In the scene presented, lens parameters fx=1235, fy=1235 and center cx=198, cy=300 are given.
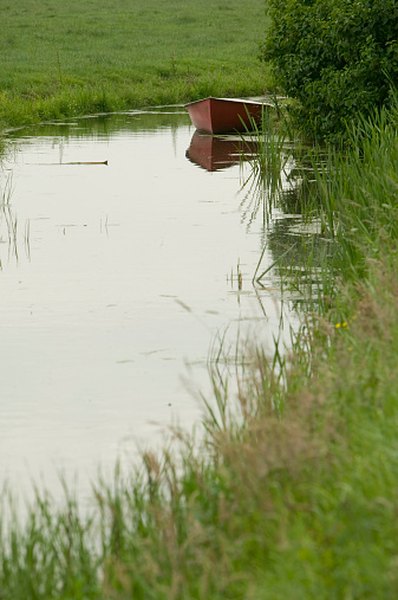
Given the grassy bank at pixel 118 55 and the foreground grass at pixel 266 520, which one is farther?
the grassy bank at pixel 118 55

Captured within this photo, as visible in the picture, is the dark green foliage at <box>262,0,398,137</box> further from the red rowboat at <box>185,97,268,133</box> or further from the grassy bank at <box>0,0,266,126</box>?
the grassy bank at <box>0,0,266,126</box>

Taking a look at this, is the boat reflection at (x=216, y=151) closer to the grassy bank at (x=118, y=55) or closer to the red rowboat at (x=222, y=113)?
the red rowboat at (x=222, y=113)

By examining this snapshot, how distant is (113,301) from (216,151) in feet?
29.8

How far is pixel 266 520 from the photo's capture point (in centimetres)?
370

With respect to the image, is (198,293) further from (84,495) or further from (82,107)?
(82,107)

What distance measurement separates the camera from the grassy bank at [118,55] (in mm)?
22469

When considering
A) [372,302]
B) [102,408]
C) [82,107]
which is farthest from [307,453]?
[82,107]

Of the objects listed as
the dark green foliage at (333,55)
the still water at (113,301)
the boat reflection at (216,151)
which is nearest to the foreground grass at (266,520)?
the still water at (113,301)

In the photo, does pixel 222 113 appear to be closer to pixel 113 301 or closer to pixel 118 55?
pixel 113 301

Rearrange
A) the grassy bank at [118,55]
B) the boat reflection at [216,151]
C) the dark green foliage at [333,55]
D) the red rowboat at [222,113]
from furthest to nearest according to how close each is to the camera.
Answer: the grassy bank at [118,55], the red rowboat at [222,113], the boat reflection at [216,151], the dark green foliage at [333,55]

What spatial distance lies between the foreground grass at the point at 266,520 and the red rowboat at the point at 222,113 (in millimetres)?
13733

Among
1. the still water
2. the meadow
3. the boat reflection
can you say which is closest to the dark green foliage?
the boat reflection

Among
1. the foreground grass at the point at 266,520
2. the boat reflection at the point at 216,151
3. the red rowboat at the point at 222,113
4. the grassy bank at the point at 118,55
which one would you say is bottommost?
the foreground grass at the point at 266,520

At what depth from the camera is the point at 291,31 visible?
1488 cm
